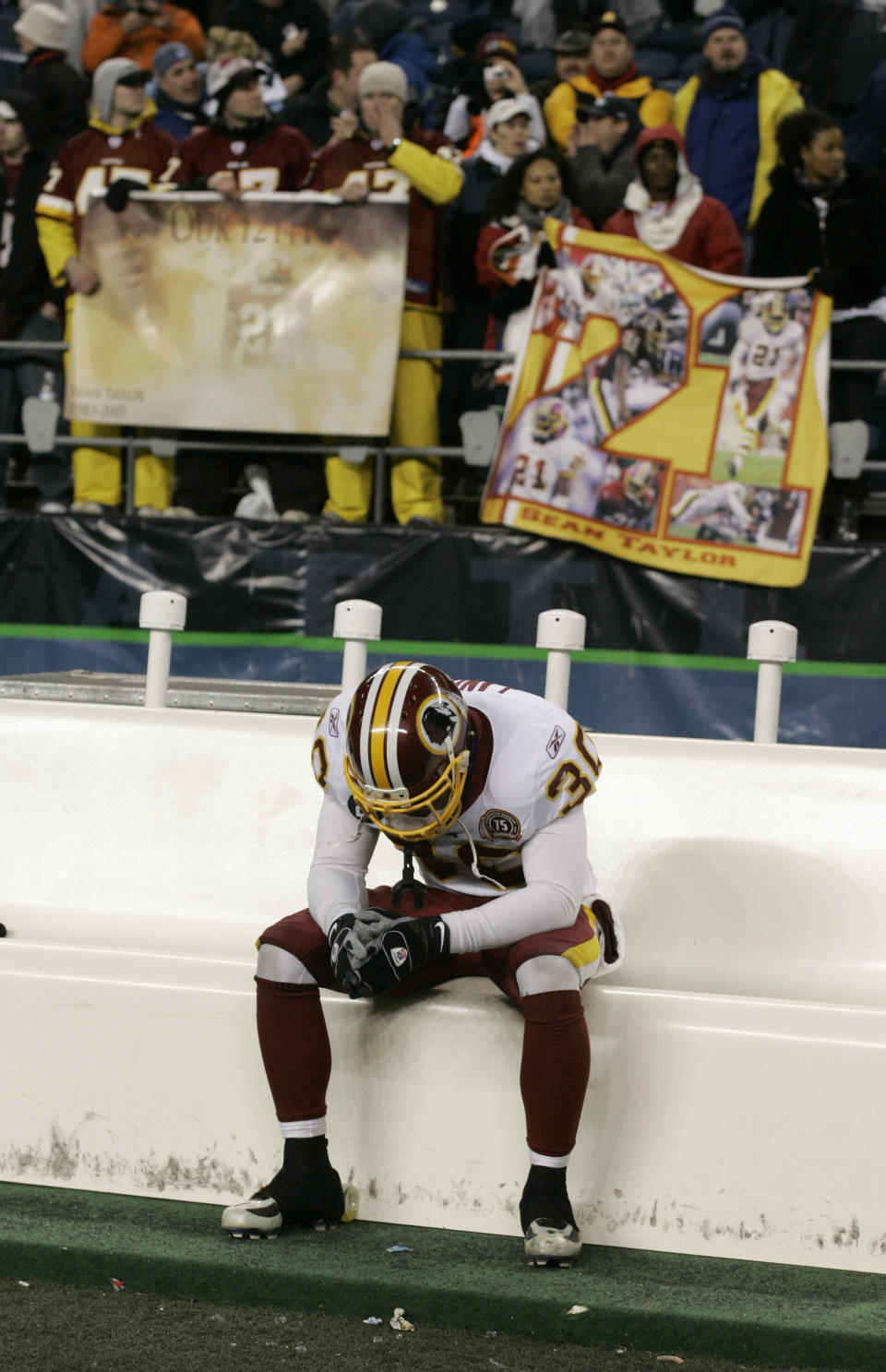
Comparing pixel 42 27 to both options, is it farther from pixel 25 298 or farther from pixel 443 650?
pixel 443 650

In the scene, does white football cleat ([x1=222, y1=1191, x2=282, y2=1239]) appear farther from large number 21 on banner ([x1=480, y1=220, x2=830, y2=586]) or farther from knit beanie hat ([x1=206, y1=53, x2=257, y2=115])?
knit beanie hat ([x1=206, y1=53, x2=257, y2=115])

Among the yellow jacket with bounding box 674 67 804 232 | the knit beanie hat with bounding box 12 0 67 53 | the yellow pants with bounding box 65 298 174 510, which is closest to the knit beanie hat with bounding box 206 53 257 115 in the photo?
the knit beanie hat with bounding box 12 0 67 53

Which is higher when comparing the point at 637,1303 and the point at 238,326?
the point at 238,326

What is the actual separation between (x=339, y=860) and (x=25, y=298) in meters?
4.48

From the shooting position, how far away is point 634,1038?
2.57 m

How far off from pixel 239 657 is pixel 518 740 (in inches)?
131

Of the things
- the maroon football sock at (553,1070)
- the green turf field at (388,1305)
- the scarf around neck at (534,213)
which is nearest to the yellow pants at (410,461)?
the scarf around neck at (534,213)

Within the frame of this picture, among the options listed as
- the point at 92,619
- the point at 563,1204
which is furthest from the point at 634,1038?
the point at 92,619

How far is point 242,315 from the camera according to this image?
223 inches

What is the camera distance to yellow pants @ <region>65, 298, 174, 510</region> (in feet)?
19.6

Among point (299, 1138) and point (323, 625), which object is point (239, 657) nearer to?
point (323, 625)

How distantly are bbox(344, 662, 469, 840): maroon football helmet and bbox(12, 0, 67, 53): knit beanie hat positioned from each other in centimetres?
559

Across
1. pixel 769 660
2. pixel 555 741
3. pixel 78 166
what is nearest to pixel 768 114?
pixel 78 166

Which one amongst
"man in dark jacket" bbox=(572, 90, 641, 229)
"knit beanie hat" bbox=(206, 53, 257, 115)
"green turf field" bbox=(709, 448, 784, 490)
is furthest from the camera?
"knit beanie hat" bbox=(206, 53, 257, 115)
